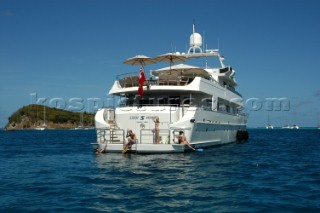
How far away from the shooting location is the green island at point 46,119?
Result: 16175cm

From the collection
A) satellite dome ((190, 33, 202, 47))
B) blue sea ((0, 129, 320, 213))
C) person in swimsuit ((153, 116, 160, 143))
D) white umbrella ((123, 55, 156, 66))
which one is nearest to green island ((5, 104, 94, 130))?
satellite dome ((190, 33, 202, 47))

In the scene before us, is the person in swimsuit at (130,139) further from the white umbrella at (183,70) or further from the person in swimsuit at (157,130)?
the white umbrella at (183,70)

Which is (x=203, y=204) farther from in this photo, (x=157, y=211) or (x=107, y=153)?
(x=107, y=153)

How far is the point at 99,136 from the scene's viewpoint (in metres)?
22.4

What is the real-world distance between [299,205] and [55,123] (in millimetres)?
160400

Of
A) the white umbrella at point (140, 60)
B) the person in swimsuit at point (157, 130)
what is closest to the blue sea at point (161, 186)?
the person in swimsuit at point (157, 130)

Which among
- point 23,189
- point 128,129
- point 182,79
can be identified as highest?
point 182,79

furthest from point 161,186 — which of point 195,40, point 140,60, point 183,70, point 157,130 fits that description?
point 195,40

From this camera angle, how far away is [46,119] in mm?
162875

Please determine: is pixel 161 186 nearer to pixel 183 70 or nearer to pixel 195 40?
pixel 183 70

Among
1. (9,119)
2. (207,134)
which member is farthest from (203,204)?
(9,119)

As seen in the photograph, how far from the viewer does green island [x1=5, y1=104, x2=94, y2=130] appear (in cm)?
16175

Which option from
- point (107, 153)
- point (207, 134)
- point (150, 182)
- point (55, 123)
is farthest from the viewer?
point (55, 123)

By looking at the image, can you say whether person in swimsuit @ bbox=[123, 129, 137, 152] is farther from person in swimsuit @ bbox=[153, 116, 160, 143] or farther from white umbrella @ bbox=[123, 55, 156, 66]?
white umbrella @ bbox=[123, 55, 156, 66]
